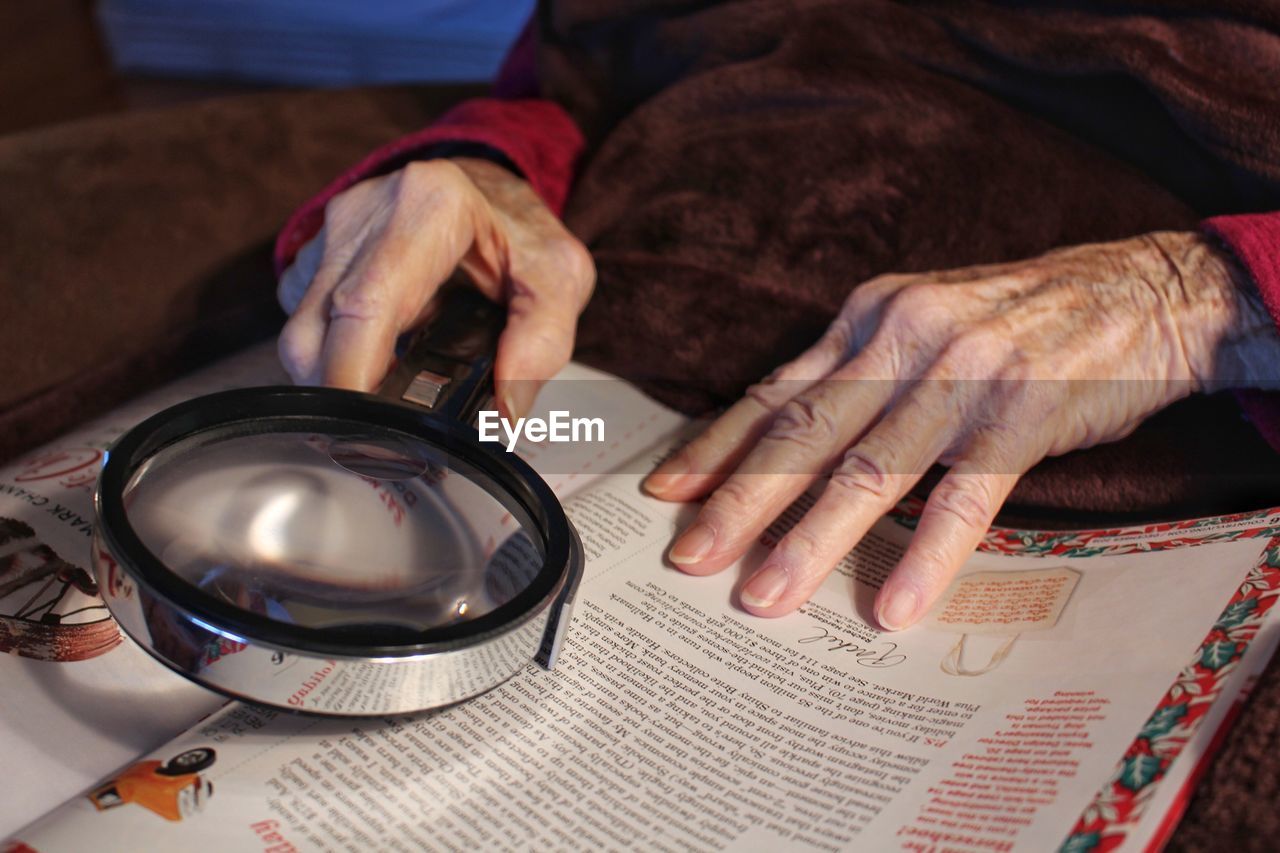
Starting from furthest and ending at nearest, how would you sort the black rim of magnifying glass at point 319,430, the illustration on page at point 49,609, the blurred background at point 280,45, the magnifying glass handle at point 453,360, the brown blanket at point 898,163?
the blurred background at point 280,45 → the brown blanket at point 898,163 → the magnifying glass handle at point 453,360 → the illustration on page at point 49,609 → the black rim of magnifying glass at point 319,430

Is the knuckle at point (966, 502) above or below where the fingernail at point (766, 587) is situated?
above

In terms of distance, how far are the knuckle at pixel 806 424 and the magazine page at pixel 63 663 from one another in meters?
0.14

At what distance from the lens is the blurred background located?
1867 millimetres

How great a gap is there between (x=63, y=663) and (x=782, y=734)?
407 mm

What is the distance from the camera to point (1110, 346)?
782mm

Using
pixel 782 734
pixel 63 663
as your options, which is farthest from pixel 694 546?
pixel 63 663

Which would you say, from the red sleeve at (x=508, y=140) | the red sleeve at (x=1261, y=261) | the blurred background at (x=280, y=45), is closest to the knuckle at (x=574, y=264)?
the red sleeve at (x=508, y=140)

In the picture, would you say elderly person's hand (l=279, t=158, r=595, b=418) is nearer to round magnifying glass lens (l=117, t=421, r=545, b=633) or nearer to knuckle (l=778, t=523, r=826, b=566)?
round magnifying glass lens (l=117, t=421, r=545, b=633)

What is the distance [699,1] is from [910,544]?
0.61 meters

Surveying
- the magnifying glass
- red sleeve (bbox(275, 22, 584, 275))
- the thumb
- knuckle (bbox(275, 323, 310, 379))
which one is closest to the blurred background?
red sleeve (bbox(275, 22, 584, 275))

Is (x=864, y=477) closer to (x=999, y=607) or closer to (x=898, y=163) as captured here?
(x=999, y=607)

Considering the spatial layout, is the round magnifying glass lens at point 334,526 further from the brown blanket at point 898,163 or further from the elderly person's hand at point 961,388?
the brown blanket at point 898,163

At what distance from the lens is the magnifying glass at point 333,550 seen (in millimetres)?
495

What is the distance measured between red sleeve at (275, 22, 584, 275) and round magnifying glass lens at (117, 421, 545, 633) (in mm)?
352
